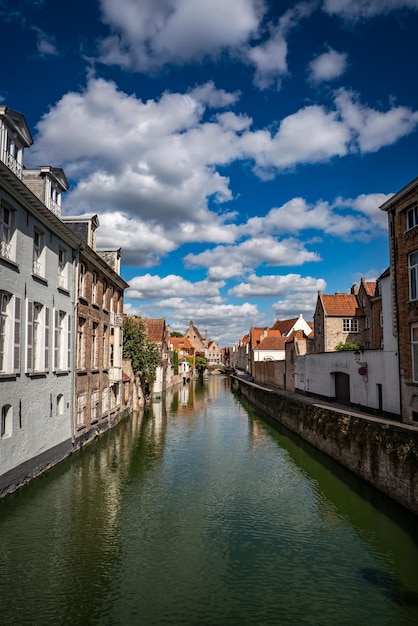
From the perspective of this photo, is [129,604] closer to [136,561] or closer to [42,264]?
[136,561]

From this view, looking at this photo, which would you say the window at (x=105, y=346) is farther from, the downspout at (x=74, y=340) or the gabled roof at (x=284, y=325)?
the gabled roof at (x=284, y=325)

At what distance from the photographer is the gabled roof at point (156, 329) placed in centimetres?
5331

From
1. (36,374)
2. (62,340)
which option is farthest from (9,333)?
(62,340)

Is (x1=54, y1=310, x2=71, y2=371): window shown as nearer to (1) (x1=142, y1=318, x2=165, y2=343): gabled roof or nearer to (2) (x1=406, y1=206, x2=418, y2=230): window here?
(2) (x1=406, y1=206, x2=418, y2=230): window

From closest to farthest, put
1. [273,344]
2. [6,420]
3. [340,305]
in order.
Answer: [6,420] → [340,305] → [273,344]

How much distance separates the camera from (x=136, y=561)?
9.88 meters

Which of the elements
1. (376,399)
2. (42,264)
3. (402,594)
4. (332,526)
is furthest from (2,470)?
(376,399)

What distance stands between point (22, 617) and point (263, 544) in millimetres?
5562

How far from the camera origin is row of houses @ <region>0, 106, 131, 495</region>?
1350cm

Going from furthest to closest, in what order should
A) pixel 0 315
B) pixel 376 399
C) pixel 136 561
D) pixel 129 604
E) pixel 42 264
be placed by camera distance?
pixel 376 399, pixel 42 264, pixel 0 315, pixel 136 561, pixel 129 604

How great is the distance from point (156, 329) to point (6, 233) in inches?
1626

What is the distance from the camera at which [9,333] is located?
44.5ft

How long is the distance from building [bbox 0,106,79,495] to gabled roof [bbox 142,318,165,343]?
33.6 meters

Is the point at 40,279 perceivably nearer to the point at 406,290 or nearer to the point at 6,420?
the point at 6,420
